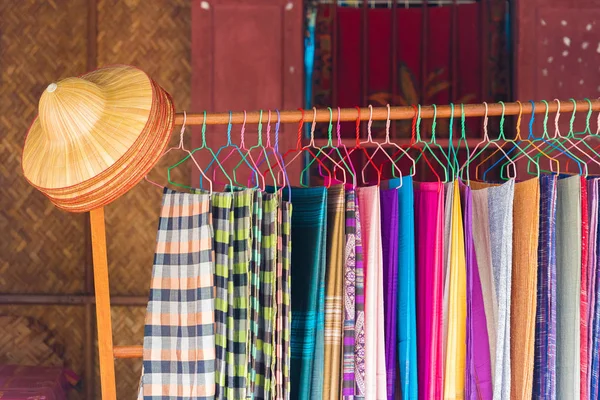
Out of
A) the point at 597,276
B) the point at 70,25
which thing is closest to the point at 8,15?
the point at 70,25

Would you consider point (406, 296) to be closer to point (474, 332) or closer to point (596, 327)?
point (474, 332)

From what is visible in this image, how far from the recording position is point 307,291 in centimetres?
151

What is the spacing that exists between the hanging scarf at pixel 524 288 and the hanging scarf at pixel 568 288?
9 centimetres

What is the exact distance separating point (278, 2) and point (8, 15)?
3.94 feet

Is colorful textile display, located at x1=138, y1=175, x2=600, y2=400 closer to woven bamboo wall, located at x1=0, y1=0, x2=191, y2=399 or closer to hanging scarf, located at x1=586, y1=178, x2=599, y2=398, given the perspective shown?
hanging scarf, located at x1=586, y1=178, x2=599, y2=398

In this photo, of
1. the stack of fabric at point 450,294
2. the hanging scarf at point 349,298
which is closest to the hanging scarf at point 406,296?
the stack of fabric at point 450,294

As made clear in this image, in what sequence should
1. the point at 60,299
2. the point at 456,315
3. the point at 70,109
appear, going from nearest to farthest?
the point at 70,109 < the point at 456,315 < the point at 60,299

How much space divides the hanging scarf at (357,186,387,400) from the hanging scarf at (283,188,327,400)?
11cm

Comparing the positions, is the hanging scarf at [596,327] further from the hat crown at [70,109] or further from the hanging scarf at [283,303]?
the hat crown at [70,109]

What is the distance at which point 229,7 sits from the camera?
2.41 metres

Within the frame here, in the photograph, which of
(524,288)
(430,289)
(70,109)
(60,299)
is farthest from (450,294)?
(60,299)

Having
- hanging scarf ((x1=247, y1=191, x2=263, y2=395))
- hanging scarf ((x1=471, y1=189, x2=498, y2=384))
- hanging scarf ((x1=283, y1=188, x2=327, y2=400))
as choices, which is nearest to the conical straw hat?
hanging scarf ((x1=247, y1=191, x2=263, y2=395))

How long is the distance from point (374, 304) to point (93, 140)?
736mm

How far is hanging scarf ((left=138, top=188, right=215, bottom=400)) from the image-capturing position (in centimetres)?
144
